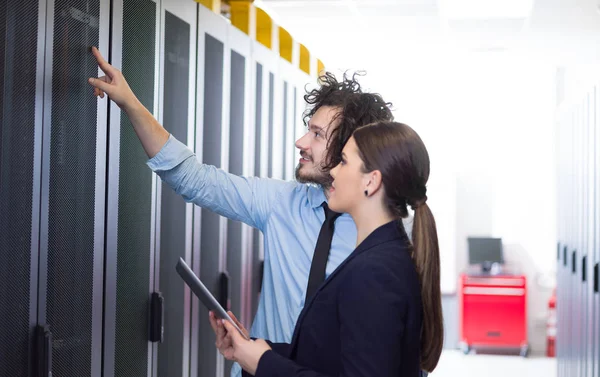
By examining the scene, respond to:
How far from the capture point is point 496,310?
27.3 ft

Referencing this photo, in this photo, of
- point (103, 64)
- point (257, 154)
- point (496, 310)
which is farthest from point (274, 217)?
point (496, 310)

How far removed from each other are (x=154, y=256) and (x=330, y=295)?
112 centimetres

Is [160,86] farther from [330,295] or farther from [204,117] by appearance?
[330,295]

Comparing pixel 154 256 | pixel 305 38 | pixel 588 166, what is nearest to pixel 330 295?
pixel 154 256

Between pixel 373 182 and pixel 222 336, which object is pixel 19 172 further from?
pixel 373 182

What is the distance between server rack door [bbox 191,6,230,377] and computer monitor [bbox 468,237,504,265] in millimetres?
5792

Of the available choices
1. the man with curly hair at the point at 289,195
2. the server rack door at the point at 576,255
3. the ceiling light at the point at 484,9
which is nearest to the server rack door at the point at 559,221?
the server rack door at the point at 576,255

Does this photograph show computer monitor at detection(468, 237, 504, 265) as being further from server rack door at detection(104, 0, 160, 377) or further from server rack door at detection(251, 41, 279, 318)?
server rack door at detection(104, 0, 160, 377)

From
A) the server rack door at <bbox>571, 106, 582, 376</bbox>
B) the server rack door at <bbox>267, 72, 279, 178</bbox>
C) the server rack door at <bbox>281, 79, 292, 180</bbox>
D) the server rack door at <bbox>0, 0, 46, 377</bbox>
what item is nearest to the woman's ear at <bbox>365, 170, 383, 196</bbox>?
the server rack door at <bbox>0, 0, 46, 377</bbox>

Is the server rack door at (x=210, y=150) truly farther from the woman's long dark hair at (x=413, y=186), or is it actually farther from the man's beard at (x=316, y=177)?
the woman's long dark hair at (x=413, y=186)

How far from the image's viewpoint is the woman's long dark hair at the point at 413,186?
1.57 metres

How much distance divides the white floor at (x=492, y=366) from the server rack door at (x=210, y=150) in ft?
15.1

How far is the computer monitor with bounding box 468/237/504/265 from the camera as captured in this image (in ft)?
28.1

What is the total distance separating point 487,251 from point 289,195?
22.0ft
